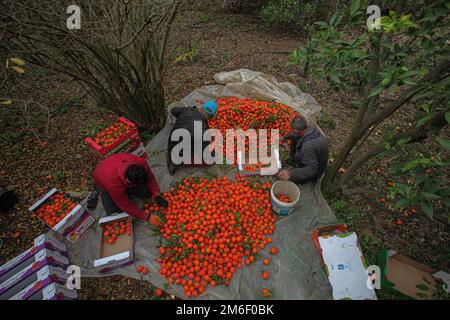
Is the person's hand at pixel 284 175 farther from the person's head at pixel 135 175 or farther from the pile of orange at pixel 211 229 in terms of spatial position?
the person's head at pixel 135 175

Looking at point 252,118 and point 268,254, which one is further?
point 252,118

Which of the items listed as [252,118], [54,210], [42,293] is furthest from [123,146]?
[252,118]

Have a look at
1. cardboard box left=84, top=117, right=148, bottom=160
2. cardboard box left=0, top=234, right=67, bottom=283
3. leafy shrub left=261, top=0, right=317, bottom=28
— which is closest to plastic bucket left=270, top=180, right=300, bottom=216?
cardboard box left=84, top=117, right=148, bottom=160

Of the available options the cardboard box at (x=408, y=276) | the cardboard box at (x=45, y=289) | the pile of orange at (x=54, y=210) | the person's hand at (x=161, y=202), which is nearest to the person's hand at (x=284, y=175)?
the cardboard box at (x=408, y=276)

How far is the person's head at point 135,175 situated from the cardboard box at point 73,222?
3.03ft

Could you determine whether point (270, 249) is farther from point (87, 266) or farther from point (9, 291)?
point (9, 291)

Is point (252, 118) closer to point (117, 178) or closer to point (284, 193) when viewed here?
point (284, 193)

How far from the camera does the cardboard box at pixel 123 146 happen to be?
12.0 feet

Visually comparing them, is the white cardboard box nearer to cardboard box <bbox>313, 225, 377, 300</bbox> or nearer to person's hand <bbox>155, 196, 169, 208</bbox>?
cardboard box <bbox>313, 225, 377, 300</bbox>

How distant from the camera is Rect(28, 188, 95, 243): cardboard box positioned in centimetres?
312

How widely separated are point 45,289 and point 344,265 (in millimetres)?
3431

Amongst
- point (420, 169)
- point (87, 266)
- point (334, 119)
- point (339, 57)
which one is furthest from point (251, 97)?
point (87, 266)

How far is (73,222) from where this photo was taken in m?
3.23

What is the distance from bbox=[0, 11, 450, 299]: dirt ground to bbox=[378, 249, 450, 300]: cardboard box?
331mm
